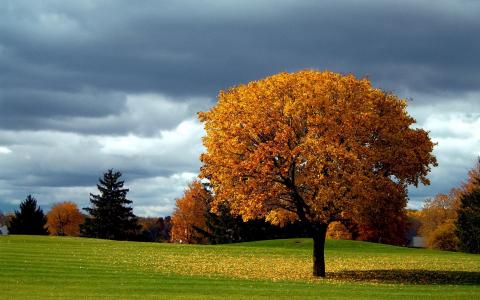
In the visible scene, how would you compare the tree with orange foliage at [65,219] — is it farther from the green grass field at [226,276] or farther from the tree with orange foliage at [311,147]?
the tree with orange foliage at [311,147]

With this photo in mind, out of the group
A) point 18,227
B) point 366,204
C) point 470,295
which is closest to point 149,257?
point 366,204

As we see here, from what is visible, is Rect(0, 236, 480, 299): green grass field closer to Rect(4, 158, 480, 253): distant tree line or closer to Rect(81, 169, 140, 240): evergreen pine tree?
Rect(4, 158, 480, 253): distant tree line

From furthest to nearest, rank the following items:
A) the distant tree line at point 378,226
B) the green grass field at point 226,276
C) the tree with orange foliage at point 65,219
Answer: the tree with orange foliage at point 65,219
the distant tree line at point 378,226
the green grass field at point 226,276

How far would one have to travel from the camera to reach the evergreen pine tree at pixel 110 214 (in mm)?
116312

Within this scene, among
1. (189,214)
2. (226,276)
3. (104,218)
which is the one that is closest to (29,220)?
(104,218)

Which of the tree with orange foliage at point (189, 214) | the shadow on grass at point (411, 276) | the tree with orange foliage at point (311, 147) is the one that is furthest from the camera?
the tree with orange foliage at point (189, 214)

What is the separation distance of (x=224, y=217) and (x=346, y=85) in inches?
2658

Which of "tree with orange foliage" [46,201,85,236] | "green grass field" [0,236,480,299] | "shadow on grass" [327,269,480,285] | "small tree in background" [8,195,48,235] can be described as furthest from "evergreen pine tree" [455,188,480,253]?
"tree with orange foliage" [46,201,85,236]

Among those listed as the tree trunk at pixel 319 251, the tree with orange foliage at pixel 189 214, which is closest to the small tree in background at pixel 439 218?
the tree with orange foliage at pixel 189 214

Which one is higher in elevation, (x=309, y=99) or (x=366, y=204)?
(x=309, y=99)

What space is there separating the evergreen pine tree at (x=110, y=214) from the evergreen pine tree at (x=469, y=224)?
56.3m

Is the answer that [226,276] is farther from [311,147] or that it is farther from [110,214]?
[110,214]

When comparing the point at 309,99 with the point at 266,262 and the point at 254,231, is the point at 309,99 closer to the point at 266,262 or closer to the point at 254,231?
the point at 266,262

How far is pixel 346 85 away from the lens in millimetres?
39469
